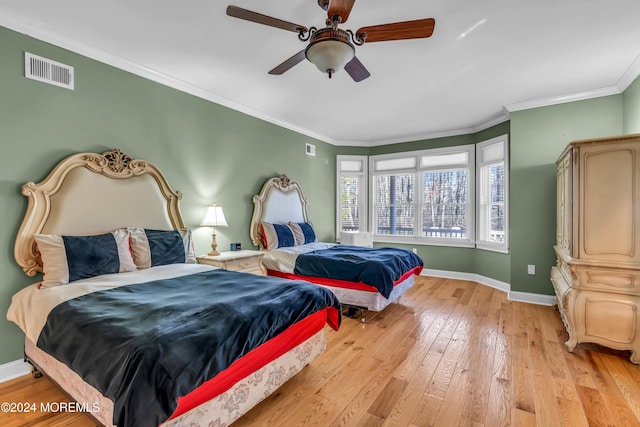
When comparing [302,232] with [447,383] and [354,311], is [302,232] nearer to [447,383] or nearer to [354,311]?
[354,311]

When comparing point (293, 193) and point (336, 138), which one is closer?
point (293, 193)

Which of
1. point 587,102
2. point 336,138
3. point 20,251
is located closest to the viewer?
point 20,251

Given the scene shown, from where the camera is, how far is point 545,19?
7.75 ft

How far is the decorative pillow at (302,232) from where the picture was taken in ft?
15.9

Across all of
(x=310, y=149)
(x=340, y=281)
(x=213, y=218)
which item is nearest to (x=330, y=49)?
(x=213, y=218)

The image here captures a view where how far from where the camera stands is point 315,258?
377cm

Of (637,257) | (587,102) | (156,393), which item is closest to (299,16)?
(156,393)

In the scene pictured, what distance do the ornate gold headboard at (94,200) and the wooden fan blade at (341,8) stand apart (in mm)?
2432

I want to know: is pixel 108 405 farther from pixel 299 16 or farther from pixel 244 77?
pixel 244 77

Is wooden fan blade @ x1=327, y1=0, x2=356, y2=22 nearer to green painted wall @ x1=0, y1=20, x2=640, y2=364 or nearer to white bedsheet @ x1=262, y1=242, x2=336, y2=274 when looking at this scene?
green painted wall @ x1=0, y1=20, x2=640, y2=364

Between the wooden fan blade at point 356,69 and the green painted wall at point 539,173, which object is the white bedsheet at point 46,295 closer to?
the wooden fan blade at point 356,69

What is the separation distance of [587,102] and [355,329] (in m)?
4.09

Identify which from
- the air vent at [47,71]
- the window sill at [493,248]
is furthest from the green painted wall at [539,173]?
the air vent at [47,71]

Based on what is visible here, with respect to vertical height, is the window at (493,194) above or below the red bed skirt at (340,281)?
above
